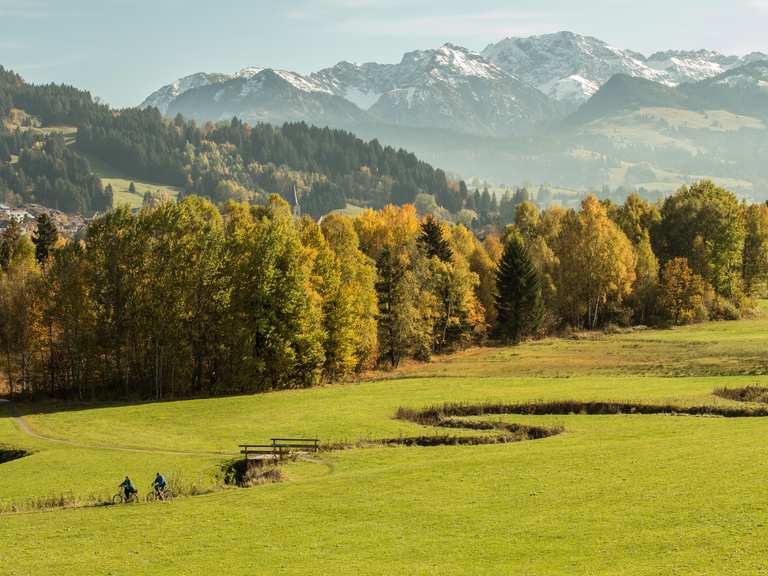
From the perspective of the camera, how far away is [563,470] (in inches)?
1844

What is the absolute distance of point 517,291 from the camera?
126 meters

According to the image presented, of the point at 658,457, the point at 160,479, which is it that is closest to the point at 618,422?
the point at 658,457

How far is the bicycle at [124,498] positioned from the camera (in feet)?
159

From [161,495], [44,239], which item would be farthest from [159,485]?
[44,239]

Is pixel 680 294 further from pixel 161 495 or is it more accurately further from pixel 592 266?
Answer: pixel 161 495

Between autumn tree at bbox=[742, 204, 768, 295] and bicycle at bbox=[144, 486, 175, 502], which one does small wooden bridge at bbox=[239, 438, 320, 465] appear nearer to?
bicycle at bbox=[144, 486, 175, 502]

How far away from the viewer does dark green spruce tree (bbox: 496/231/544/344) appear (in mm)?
126438

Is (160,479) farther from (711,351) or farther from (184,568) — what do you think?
(711,351)

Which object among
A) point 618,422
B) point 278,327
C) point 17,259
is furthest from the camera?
point 17,259

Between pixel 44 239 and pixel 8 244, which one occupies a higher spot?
pixel 44 239

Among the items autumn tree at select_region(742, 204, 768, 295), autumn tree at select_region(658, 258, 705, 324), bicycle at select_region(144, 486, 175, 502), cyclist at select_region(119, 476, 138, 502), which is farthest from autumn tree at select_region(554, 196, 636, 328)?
cyclist at select_region(119, 476, 138, 502)

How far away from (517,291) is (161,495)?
8646 cm

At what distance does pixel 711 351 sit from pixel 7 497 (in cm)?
8199

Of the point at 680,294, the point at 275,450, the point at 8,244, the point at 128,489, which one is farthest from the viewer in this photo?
the point at 680,294
